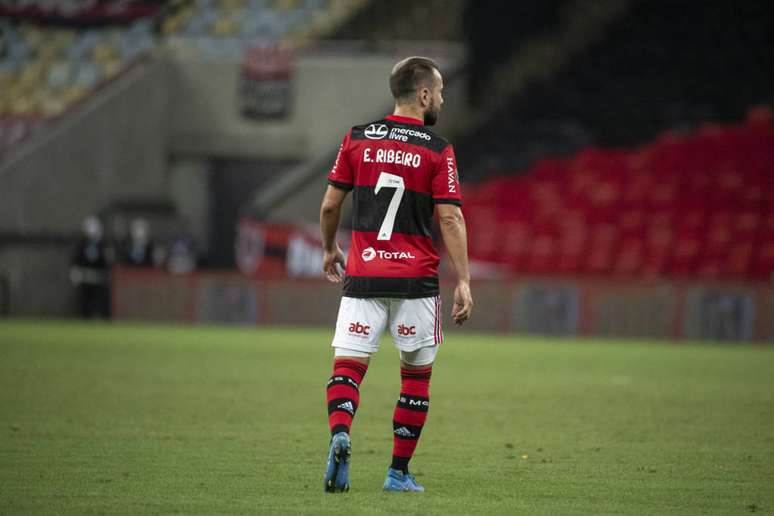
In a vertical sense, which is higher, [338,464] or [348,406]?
[348,406]

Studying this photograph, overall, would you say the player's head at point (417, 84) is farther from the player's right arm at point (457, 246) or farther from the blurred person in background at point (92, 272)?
the blurred person in background at point (92, 272)

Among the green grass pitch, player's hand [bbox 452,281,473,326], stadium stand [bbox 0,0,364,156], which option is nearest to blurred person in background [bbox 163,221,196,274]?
stadium stand [bbox 0,0,364,156]

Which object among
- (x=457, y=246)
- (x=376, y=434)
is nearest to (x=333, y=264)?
(x=457, y=246)

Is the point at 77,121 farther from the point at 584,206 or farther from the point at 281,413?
the point at 281,413

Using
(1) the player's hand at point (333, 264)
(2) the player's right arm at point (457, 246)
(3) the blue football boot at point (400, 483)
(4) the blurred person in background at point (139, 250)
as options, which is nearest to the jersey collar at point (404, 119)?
(2) the player's right arm at point (457, 246)

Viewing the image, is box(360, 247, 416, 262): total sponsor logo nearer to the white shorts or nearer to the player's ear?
the white shorts

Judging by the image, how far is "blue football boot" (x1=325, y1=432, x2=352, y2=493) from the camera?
6.30 metres

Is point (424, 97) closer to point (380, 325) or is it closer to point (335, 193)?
point (335, 193)

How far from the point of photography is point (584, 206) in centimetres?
2569

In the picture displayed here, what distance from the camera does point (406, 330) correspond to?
6617 mm

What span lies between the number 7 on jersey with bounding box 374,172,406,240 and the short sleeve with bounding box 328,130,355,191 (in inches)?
Result: 6.7

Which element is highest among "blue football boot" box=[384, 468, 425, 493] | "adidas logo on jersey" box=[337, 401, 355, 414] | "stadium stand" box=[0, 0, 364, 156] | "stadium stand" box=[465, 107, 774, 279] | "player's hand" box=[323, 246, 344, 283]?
"stadium stand" box=[0, 0, 364, 156]

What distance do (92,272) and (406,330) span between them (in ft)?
62.3

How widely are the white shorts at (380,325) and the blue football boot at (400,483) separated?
616 millimetres
